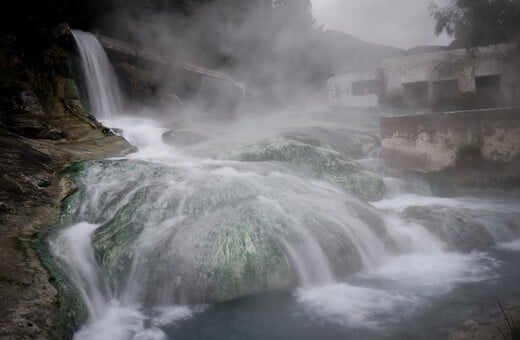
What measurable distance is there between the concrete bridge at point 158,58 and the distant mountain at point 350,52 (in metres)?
6.00

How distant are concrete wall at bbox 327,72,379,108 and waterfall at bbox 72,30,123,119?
10.8m

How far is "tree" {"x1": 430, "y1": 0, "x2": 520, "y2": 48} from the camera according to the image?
34.4ft

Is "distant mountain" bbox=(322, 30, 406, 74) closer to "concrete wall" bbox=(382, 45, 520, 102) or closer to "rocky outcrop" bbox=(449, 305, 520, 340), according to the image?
"concrete wall" bbox=(382, 45, 520, 102)

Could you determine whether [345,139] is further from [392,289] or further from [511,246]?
[392,289]

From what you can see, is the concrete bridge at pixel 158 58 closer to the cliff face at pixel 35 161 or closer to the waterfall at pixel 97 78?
the waterfall at pixel 97 78

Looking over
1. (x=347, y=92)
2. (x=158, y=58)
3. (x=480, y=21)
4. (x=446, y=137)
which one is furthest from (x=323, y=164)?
(x=347, y=92)

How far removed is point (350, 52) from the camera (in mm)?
18562

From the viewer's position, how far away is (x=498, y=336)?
7.23ft

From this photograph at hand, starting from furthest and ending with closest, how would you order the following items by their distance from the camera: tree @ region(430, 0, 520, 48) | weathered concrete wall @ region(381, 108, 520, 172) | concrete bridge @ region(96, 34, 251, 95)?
tree @ region(430, 0, 520, 48) → concrete bridge @ region(96, 34, 251, 95) → weathered concrete wall @ region(381, 108, 520, 172)

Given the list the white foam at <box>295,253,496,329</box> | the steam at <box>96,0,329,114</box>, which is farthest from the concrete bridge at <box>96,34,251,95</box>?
the white foam at <box>295,253,496,329</box>

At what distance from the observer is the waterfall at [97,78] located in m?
8.41

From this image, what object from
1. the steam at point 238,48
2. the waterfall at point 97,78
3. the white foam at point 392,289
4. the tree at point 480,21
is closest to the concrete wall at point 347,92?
the steam at point 238,48

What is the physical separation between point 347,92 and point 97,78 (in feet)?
38.1

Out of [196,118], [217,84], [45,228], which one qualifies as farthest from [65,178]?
[217,84]
